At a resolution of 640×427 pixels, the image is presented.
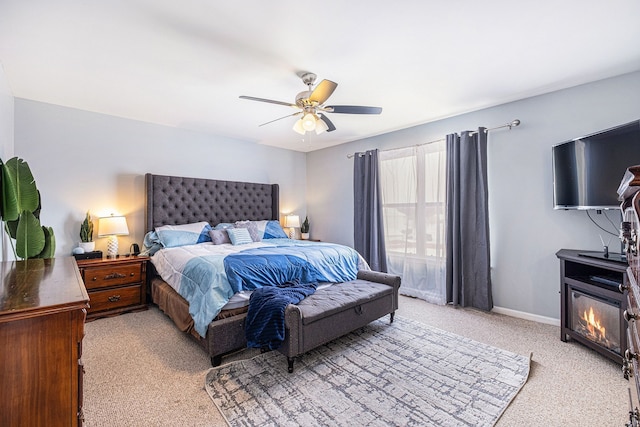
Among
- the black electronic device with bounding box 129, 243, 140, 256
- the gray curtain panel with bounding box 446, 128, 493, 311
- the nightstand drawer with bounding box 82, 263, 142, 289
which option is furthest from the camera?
the black electronic device with bounding box 129, 243, 140, 256

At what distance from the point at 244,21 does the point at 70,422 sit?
2209 millimetres

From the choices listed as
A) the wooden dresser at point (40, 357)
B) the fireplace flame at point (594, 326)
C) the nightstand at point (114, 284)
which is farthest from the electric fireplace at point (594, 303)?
the nightstand at point (114, 284)

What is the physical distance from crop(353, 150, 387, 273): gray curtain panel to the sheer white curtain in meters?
0.10

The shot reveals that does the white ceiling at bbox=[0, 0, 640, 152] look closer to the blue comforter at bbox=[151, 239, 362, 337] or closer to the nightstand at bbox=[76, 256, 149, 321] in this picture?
the blue comforter at bbox=[151, 239, 362, 337]

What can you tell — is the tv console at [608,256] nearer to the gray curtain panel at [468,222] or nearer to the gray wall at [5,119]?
the gray curtain panel at [468,222]

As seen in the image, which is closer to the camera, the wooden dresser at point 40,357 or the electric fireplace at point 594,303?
the wooden dresser at point 40,357

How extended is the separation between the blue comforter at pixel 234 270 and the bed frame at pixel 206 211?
14 centimetres

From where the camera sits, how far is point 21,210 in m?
2.11

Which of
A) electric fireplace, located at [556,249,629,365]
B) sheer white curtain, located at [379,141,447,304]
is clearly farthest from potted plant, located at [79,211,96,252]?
electric fireplace, located at [556,249,629,365]

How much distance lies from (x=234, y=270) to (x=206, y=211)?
2.27 meters

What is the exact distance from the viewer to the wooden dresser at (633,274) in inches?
34.7

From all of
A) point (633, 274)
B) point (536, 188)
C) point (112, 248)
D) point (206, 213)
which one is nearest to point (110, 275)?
point (112, 248)

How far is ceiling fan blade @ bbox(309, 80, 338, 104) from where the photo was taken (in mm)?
2264

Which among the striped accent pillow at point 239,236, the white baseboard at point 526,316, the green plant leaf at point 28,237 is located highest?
the green plant leaf at point 28,237
